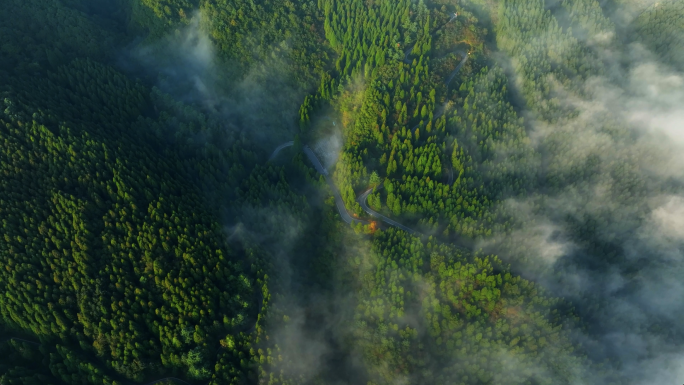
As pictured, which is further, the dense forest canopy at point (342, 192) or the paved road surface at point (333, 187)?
the paved road surface at point (333, 187)

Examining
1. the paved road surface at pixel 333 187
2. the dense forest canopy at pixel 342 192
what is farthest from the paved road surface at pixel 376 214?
the paved road surface at pixel 333 187

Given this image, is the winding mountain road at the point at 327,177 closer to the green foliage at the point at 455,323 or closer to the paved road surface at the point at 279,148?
the paved road surface at the point at 279,148

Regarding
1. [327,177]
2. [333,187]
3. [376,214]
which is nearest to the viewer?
[376,214]

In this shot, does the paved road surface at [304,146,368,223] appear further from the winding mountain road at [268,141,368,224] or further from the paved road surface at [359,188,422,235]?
the paved road surface at [359,188,422,235]

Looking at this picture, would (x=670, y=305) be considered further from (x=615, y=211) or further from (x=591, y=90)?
(x=591, y=90)

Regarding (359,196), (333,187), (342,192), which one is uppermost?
(333,187)

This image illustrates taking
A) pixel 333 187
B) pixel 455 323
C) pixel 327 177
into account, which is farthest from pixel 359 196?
pixel 455 323

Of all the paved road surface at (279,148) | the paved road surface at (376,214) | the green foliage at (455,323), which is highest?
the paved road surface at (279,148)

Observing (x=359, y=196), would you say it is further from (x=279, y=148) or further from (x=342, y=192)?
(x=279, y=148)

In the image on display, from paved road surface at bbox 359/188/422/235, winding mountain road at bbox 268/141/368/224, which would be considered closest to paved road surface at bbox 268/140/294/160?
winding mountain road at bbox 268/141/368/224
